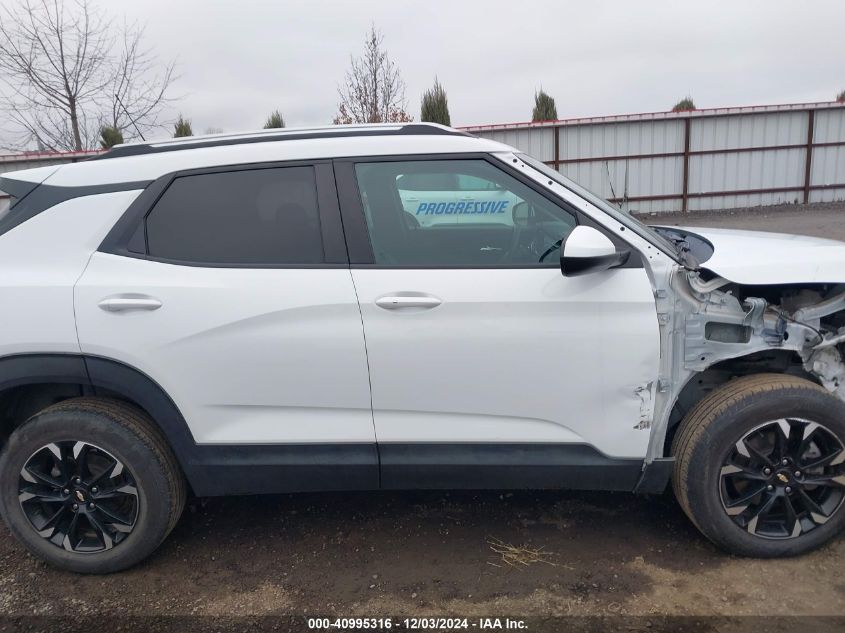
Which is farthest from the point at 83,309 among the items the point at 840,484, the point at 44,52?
the point at 44,52

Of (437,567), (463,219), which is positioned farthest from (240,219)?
(437,567)

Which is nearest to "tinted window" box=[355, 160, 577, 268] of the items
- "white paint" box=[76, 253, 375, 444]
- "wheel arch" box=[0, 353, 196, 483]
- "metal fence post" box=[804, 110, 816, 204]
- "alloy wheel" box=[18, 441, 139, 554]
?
"white paint" box=[76, 253, 375, 444]

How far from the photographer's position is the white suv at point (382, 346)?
2770 mm

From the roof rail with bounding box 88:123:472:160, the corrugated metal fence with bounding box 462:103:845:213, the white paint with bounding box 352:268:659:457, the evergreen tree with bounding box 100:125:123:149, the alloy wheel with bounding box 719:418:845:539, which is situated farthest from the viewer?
the corrugated metal fence with bounding box 462:103:845:213

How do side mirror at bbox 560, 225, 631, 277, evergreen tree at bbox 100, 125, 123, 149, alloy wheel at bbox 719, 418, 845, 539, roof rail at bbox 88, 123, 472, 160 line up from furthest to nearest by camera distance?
evergreen tree at bbox 100, 125, 123, 149 < roof rail at bbox 88, 123, 472, 160 < alloy wheel at bbox 719, 418, 845, 539 < side mirror at bbox 560, 225, 631, 277

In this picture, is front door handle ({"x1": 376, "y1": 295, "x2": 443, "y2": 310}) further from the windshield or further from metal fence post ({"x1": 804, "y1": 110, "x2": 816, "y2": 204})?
metal fence post ({"x1": 804, "y1": 110, "x2": 816, "y2": 204})

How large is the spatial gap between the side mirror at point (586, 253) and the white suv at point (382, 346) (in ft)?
0.07

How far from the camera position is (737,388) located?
113 inches

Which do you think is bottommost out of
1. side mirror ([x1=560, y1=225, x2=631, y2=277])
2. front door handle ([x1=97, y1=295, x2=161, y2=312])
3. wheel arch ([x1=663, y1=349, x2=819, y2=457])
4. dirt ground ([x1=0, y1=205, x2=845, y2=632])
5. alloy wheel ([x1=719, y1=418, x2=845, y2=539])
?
dirt ground ([x1=0, y1=205, x2=845, y2=632])

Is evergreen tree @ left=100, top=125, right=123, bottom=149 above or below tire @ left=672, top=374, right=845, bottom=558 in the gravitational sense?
above

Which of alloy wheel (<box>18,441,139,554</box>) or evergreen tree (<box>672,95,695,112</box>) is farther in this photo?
evergreen tree (<box>672,95,695,112</box>)

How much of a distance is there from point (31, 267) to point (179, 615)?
162cm

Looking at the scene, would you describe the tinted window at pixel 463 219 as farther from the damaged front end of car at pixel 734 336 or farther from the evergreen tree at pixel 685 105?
the evergreen tree at pixel 685 105

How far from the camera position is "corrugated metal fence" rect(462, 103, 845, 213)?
57.2 ft
